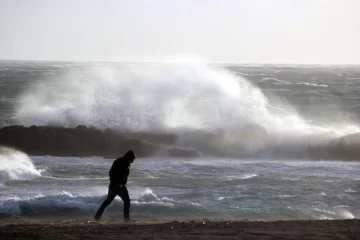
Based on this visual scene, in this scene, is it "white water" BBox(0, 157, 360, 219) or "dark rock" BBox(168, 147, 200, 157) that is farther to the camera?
"dark rock" BBox(168, 147, 200, 157)

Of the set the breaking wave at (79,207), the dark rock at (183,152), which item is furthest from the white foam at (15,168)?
the dark rock at (183,152)

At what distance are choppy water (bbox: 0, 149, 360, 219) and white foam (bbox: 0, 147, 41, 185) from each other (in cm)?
3

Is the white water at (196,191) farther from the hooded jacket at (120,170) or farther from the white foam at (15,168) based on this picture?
the hooded jacket at (120,170)

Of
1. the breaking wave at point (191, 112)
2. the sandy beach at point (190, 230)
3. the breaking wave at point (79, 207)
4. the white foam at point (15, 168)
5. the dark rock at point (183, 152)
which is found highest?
the breaking wave at point (191, 112)

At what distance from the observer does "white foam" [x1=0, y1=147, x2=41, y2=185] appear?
58.4 feet

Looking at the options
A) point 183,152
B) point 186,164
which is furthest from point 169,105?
point 186,164

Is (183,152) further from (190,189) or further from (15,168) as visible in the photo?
(190,189)

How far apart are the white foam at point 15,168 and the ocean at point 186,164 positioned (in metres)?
0.03

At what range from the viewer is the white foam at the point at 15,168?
58.4 ft

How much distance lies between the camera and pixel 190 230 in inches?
406

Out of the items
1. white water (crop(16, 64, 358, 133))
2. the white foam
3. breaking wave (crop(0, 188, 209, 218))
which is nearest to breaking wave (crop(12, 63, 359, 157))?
white water (crop(16, 64, 358, 133))

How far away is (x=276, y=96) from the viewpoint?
52031 millimetres

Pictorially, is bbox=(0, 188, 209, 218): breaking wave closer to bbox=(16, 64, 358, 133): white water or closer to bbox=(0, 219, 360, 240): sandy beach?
bbox=(0, 219, 360, 240): sandy beach

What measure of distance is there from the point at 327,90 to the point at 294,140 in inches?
1358
